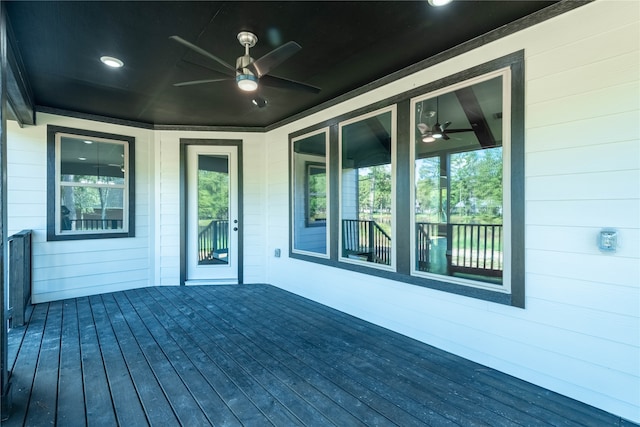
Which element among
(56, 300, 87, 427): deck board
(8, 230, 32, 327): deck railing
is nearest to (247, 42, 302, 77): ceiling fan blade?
(56, 300, 87, 427): deck board

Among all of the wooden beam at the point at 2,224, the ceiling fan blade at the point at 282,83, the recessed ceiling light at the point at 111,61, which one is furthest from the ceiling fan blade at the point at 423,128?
the wooden beam at the point at 2,224

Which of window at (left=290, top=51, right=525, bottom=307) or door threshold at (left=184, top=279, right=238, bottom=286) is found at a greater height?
window at (left=290, top=51, right=525, bottom=307)

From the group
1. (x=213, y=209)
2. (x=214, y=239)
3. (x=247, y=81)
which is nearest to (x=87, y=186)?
(x=213, y=209)

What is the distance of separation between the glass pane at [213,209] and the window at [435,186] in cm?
168

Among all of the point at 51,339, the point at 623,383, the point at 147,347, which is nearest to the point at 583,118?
the point at 623,383

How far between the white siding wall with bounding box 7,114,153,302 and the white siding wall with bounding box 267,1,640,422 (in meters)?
4.90

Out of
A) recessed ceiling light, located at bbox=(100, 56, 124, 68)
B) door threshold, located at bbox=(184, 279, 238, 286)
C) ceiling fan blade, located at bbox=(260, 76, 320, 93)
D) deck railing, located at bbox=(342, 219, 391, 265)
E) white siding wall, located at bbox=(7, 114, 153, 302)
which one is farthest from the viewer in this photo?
door threshold, located at bbox=(184, 279, 238, 286)

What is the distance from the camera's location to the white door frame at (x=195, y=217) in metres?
5.26

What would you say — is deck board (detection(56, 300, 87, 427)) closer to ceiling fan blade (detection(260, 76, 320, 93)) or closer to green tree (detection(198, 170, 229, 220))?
green tree (detection(198, 170, 229, 220))

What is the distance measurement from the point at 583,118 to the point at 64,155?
5927mm

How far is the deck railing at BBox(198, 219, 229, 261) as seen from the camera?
17.6ft

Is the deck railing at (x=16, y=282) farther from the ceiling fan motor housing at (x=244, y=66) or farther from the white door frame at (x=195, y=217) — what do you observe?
the ceiling fan motor housing at (x=244, y=66)

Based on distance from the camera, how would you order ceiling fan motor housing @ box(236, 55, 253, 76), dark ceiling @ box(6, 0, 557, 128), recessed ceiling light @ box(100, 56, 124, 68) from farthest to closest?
recessed ceiling light @ box(100, 56, 124, 68) < ceiling fan motor housing @ box(236, 55, 253, 76) < dark ceiling @ box(6, 0, 557, 128)

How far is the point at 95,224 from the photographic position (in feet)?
15.7
